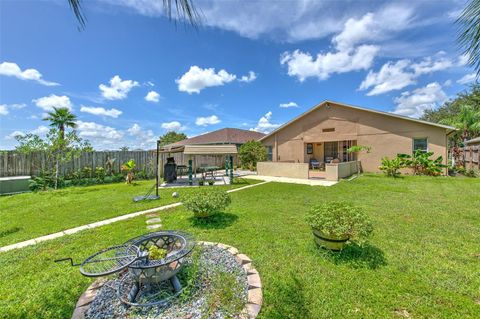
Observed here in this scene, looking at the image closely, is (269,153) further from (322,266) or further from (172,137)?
(172,137)

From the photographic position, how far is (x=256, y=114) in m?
28.0

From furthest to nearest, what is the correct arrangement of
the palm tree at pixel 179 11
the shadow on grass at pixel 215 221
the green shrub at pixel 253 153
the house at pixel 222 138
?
the house at pixel 222 138, the green shrub at pixel 253 153, the shadow on grass at pixel 215 221, the palm tree at pixel 179 11

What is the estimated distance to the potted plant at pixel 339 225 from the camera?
3.41 m

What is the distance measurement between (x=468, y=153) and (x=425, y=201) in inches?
627

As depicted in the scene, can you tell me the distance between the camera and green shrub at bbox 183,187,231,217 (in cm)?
531

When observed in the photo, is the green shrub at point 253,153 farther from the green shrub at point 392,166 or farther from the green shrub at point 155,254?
the green shrub at point 155,254

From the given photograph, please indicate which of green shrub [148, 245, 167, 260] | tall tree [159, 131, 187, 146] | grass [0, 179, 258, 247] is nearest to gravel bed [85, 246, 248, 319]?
green shrub [148, 245, 167, 260]

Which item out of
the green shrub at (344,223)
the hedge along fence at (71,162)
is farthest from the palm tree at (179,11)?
the hedge along fence at (71,162)

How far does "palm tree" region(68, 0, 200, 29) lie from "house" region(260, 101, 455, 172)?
17141mm

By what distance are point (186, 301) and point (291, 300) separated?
134cm

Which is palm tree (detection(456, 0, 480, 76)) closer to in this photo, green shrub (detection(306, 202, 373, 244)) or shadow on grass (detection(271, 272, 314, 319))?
green shrub (detection(306, 202, 373, 244))

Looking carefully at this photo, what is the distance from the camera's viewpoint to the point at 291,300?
2559mm

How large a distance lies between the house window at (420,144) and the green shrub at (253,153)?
11366mm

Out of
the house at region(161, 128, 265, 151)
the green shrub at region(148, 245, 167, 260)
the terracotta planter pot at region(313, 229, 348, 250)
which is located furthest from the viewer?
the house at region(161, 128, 265, 151)
